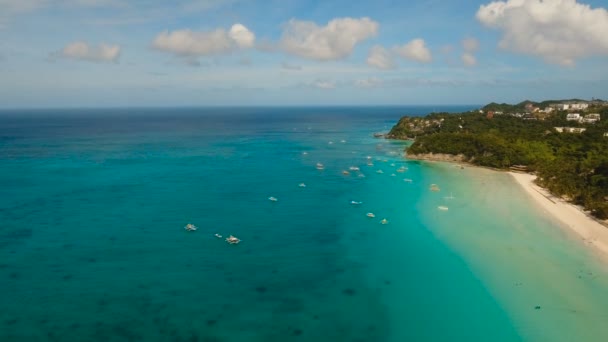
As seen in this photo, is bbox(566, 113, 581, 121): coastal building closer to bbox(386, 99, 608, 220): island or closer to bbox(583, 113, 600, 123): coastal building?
bbox(386, 99, 608, 220): island

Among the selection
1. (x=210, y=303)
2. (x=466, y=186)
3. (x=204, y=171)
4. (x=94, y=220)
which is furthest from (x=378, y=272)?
(x=204, y=171)

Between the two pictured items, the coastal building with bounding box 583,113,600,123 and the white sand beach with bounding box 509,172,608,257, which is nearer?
the white sand beach with bounding box 509,172,608,257

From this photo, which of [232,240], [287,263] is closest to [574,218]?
[287,263]

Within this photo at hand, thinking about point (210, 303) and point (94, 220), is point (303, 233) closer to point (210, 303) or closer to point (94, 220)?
point (210, 303)

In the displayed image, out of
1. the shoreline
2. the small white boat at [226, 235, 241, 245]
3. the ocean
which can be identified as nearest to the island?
the shoreline

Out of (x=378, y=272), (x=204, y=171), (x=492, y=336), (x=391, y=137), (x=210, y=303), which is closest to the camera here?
(x=492, y=336)

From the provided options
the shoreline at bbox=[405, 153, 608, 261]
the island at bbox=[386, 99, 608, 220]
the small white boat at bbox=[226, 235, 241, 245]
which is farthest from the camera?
the island at bbox=[386, 99, 608, 220]

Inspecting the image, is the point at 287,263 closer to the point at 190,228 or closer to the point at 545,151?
the point at 190,228
